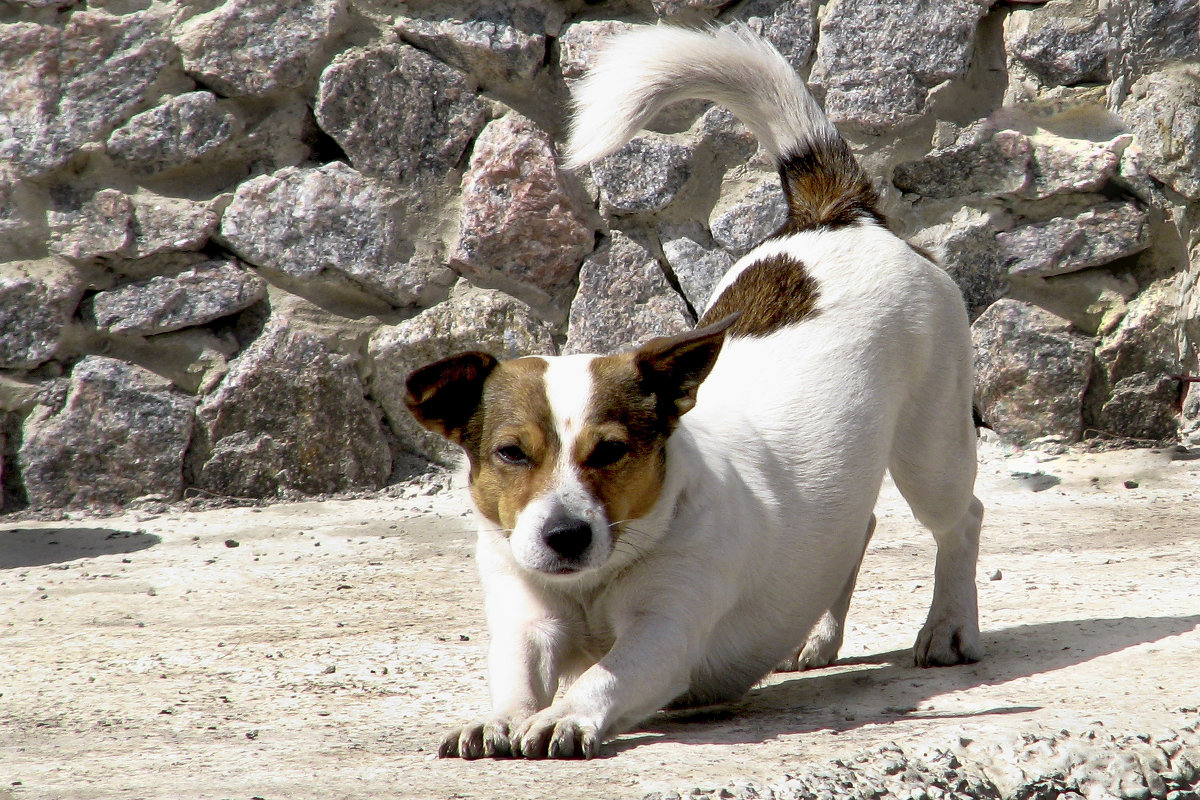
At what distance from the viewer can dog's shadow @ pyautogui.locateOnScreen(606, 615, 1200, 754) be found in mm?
2615

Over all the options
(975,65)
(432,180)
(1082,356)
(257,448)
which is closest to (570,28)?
(432,180)

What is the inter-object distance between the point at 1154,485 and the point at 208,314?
3725mm

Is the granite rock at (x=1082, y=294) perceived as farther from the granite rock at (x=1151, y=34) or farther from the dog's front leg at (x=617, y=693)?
the dog's front leg at (x=617, y=693)

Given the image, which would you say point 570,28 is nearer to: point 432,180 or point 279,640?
point 432,180

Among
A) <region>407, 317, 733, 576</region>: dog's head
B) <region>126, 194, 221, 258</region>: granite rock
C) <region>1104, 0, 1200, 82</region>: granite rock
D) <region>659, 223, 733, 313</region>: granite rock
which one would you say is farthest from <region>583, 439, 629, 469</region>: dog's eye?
<region>1104, 0, 1200, 82</region>: granite rock

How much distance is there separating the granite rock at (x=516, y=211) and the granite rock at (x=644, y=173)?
16 centimetres

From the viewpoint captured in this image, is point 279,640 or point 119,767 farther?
point 279,640

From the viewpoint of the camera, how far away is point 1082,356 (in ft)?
17.2

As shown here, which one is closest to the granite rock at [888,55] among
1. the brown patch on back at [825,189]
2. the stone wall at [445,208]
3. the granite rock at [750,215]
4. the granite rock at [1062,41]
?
the stone wall at [445,208]

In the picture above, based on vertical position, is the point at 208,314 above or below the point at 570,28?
below

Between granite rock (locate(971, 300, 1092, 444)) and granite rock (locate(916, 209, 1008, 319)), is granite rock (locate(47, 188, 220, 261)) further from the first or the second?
granite rock (locate(971, 300, 1092, 444))

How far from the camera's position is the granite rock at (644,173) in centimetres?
530

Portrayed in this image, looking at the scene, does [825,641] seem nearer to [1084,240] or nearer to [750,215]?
[750,215]

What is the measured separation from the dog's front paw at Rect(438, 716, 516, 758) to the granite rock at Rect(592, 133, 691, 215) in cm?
325
